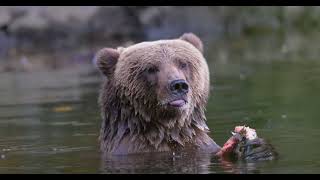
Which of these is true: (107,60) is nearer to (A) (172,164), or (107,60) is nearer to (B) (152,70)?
(B) (152,70)

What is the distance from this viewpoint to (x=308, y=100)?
530 inches

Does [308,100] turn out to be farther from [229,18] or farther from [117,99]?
[229,18]

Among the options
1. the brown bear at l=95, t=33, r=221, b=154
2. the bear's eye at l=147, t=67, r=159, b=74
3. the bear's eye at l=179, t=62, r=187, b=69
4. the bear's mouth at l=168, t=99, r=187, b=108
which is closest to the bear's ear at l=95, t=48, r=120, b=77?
the brown bear at l=95, t=33, r=221, b=154

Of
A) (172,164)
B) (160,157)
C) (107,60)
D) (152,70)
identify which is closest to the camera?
(172,164)

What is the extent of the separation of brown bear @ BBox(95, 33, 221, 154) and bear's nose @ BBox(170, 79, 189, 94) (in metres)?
0.17

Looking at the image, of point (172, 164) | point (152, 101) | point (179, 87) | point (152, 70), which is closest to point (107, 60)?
point (152, 70)

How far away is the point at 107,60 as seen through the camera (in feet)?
31.1

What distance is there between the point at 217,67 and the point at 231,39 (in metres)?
11.4

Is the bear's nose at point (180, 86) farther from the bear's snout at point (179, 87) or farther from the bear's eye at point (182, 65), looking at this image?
the bear's eye at point (182, 65)

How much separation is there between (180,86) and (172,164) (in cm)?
75

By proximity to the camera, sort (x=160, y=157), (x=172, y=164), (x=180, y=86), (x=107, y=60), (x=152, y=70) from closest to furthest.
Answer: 1. (x=172, y=164)
2. (x=180, y=86)
3. (x=160, y=157)
4. (x=152, y=70)
5. (x=107, y=60)

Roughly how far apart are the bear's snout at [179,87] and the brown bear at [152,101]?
0.53 ft

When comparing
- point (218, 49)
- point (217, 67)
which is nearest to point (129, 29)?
point (218, 49)

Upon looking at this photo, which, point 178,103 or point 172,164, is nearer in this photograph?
point 172,164
